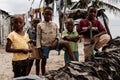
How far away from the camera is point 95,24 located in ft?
25.0

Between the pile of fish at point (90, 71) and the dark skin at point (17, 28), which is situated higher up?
the dark skin at point (17, 28)

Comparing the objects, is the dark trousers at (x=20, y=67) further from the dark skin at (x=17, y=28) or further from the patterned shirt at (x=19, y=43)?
the dark skin at (x=17, y=28)

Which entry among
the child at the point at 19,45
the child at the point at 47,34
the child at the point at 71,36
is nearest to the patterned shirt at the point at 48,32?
the child at the point at 47,34

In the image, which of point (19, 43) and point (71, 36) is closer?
point (19, 43)

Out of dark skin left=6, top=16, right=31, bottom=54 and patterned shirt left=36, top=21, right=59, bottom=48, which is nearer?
dark skin left=6, top=16, right=31, bottom=54

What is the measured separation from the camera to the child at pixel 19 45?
579 centimetres

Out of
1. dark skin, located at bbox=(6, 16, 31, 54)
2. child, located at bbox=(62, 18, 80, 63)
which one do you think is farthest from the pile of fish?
child, located at bbox=(62, 18, 80, 63)

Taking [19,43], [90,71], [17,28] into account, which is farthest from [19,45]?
[90,71]

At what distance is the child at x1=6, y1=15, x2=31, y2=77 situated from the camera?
579 centimetres

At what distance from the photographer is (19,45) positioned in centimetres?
585

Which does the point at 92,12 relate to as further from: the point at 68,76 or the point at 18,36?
the point at 68,76

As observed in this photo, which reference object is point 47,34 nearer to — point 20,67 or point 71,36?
point 71,36

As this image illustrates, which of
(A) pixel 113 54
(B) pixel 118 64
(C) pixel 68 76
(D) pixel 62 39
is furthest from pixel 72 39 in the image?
(C) pixel 68 76

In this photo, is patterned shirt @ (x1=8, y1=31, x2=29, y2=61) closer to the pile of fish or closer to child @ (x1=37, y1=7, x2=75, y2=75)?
the pile of fish
